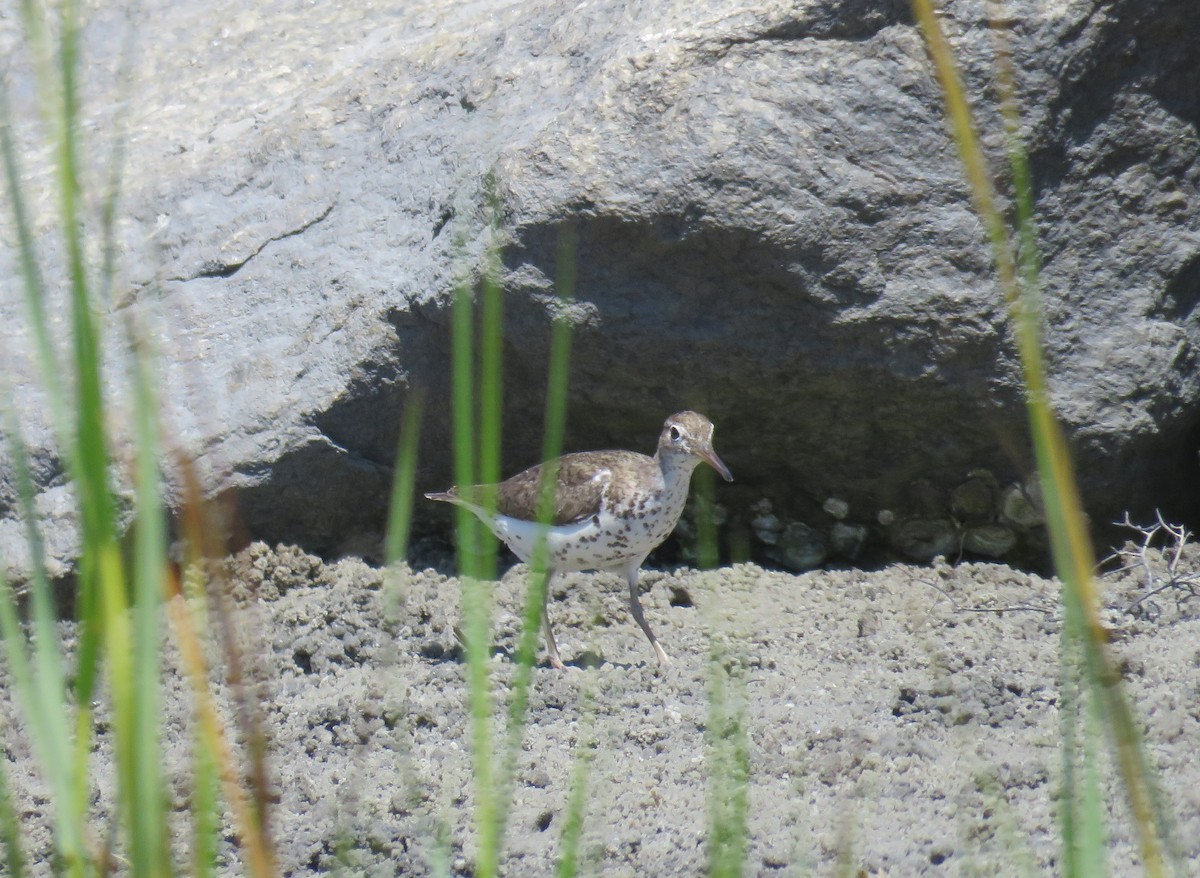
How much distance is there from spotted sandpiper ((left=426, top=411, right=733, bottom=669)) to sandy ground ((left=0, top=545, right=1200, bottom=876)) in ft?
1.02

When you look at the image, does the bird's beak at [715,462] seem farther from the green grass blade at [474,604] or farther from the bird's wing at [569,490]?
the green grass blade at [474,604]

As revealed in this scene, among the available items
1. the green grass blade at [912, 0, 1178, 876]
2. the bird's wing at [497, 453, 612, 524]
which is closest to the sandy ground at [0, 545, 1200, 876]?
the bird's wing at [497, 453, 612, 524]

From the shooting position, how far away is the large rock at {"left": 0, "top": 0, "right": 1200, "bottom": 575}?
5.34 metres

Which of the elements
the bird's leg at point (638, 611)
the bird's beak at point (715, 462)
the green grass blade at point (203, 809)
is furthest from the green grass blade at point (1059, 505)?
the bird's leg at point (638, 611)

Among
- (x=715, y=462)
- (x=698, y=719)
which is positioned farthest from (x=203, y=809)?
(x=715, y=462)

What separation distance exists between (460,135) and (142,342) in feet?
14.5

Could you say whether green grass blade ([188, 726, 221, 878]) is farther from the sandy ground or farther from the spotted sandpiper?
the spotted sandpiper

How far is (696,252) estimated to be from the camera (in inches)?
216

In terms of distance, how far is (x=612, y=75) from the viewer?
552 cm

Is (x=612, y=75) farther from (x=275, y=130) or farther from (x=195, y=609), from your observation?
(x=195, y=609)

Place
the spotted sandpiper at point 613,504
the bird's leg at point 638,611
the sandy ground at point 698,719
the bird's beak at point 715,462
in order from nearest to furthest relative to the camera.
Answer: the sandy ground at point 698,719
the bird's beak at point 715,462
the bird's leg at point 638,611
the spotted sandpiper at point 613,504

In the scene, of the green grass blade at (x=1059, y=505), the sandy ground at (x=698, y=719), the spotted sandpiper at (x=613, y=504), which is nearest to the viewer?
the green grass blade at (x=1059, y=505)

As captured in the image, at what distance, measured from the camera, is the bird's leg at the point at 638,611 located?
5441 millimetres

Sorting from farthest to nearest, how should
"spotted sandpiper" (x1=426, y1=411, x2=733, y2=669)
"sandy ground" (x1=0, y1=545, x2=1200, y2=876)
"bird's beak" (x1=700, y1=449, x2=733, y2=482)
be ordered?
"spotted sandpiper" (x1=426, y1=411, x2=733, y2=669)
"bird's beak" (x1=700, y1=449, x2=733, y2=482)
"sandy ground" (x1=0, y1=545, x2=1200, y2=876)
